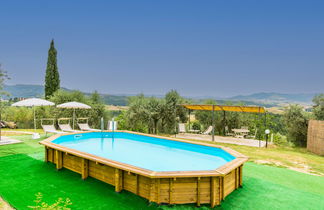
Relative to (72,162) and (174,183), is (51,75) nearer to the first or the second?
(72,162)

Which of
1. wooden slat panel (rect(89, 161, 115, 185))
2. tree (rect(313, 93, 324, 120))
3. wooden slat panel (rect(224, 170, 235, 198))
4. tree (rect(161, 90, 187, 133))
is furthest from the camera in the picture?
tree (rect(161, 90, 187, 133))

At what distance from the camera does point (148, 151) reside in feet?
27.3

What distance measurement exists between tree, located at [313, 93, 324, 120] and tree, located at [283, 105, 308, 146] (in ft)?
2.30

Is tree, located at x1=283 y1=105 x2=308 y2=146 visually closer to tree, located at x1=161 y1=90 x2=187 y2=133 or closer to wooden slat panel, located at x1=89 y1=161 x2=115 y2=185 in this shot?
tree, located at x1=161 y1=90 x2=187 y2=133

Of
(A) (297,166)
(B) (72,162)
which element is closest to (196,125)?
(A) (297,166)

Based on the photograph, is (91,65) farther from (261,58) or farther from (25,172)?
(25,172)

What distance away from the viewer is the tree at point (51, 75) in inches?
965

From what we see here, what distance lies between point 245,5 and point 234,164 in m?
45.8

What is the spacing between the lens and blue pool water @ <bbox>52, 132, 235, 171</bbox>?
6508mm

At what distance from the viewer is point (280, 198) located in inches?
181

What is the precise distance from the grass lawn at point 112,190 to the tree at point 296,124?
9.53 meters

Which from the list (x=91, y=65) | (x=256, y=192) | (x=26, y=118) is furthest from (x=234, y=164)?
(x=91, y=65)

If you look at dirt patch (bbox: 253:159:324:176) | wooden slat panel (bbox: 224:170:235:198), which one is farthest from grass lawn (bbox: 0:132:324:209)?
dirt patch (bbox: 253:159:324:176)

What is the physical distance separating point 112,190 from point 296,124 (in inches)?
573
